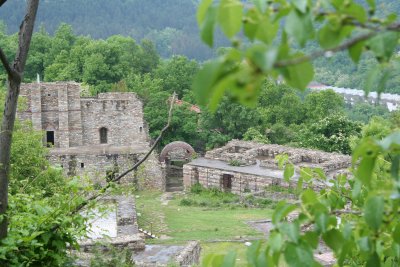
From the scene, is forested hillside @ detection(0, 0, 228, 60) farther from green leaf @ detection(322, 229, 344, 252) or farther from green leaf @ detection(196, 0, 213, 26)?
green leaf @ detection(196, 0, 213, 26)

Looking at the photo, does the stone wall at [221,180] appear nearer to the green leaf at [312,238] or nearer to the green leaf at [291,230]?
the green leaf at [312,238]

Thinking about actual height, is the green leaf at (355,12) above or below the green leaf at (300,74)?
above

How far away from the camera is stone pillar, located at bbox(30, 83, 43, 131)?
2642 cm

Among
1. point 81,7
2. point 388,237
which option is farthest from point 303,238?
point 81,7

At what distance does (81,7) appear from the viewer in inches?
3575

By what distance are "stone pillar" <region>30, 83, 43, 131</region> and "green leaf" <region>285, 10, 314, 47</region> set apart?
25211 mm

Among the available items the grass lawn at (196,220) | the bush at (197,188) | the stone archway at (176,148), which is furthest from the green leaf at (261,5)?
the stone archway at (176,148)

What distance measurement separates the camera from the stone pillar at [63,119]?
26547 mm

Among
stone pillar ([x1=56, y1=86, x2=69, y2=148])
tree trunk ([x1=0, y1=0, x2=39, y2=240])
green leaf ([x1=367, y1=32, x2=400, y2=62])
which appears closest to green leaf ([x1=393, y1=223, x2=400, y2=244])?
green leaf ([x1=367, y1=32, x2=400, y2=62])

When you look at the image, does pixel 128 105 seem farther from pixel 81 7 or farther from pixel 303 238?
pixel 81 7

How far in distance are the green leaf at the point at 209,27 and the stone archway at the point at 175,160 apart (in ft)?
81.8

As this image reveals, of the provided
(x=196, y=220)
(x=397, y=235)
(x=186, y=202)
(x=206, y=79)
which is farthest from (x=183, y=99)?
(x=206, y=79)

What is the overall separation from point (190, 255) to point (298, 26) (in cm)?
1193

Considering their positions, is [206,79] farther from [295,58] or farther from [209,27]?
[295,58]
